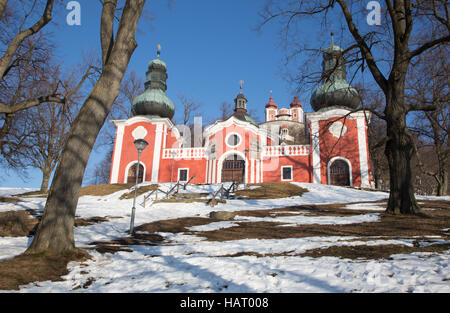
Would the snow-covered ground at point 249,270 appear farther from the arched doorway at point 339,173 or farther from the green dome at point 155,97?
the green dome at point 155,97

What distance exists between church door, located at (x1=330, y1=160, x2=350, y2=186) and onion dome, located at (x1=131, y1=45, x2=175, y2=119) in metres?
17.2

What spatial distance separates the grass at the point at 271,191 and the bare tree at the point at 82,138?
12.9 meters

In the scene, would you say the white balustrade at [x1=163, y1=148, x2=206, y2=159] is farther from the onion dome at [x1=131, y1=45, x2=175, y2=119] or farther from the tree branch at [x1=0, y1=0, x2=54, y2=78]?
the tree branch at [x1=0, y1=0, x2=54, y2=78]

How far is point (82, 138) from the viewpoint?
16.5ft

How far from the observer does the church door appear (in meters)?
24.0

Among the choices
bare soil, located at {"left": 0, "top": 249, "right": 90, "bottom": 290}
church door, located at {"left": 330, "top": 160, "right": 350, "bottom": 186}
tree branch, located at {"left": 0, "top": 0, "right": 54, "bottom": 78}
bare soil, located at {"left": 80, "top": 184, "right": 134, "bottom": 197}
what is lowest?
bare soil, located at {"left": 0, "top": 249, "right": 90, "bottom": 290}

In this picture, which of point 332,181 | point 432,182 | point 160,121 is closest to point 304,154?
point 332,181

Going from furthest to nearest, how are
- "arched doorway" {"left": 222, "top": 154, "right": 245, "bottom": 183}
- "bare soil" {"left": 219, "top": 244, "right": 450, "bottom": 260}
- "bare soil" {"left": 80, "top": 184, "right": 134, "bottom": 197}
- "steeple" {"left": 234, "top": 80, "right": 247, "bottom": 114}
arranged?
"steeple" {"left": 234, "top": 80, "right": 247, "bottom": 114}, "arched doorway" {"left": 222, "top": 154, "right": 245, "bottom": 183}, "bare soil" {"left": 80, "top": 184, "right": 134, "bottom": 197}, "bare soil" {"left": 219, "top": 244, "right": 450, "bottom": 260}

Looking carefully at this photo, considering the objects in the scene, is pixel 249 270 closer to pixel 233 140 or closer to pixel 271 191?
pixel 271 191

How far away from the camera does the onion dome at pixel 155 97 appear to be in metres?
29.1

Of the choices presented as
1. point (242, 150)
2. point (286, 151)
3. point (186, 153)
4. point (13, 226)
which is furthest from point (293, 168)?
point (13, 226)

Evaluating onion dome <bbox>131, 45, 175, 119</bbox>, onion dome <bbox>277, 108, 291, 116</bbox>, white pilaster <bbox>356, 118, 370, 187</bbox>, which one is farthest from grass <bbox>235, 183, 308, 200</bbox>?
onion dome <bbox>277, 108, 291, 116</bbox>

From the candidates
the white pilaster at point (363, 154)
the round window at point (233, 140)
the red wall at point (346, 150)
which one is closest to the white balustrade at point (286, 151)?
the red wall at point (346, 150)

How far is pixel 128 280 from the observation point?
3.68m
